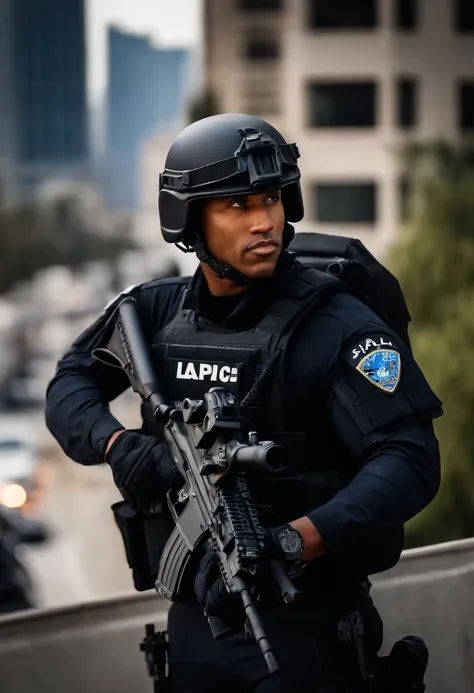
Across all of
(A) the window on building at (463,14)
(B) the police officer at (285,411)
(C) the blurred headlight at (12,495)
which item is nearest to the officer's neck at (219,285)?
(B) the police officer at (285,411)

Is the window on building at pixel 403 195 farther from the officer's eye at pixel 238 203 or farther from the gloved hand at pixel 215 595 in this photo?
the gloved hand at pixel 215 595

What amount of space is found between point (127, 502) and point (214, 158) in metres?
0.86

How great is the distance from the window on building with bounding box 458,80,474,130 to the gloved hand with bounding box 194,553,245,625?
49.5 metres

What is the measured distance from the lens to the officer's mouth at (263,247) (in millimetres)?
3645

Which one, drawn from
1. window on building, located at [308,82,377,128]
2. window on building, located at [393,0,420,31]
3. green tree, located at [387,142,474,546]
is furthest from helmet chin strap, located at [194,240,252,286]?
window on building, located at [393,0,420,31]

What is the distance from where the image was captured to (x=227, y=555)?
326 cm

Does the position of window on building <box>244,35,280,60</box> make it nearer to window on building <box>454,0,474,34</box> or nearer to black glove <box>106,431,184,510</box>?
window on building <box>454,0,474,34</box>

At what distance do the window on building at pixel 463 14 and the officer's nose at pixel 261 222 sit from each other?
5117 centimetres

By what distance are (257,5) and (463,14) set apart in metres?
7.12

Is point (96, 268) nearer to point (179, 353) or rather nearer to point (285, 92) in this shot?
point (285, 92)

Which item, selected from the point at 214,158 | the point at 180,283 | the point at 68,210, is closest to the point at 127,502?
the point at 180,283

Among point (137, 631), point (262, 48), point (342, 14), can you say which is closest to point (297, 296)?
point (137, 631)

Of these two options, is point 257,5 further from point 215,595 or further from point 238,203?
point 215,595

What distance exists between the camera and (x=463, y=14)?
53719 mm
